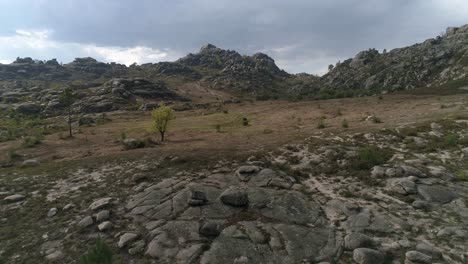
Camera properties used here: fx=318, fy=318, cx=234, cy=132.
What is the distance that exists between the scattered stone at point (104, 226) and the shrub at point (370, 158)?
16600 millimetres

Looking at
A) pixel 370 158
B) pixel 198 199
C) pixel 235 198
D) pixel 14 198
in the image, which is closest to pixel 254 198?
pixel 235 198

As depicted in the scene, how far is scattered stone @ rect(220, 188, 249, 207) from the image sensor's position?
18250 mm

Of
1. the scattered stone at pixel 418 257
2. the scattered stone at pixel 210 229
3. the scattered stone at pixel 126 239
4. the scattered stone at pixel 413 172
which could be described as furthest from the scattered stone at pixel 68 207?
the scattered stone at pixel 413 172

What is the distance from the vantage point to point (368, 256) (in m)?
13.3

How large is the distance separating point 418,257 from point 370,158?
11.0 meters

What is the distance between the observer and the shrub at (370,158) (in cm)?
2274

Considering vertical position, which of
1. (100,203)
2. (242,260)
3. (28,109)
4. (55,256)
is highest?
(28,109)

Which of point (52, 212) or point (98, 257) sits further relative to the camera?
point (52, 212)

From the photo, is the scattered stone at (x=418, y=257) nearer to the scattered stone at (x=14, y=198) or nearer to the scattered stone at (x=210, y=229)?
the scattered stone at (x=210, y=229)

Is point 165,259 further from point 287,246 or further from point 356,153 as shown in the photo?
point 356,153

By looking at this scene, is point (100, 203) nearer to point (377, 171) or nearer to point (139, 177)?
point (139, 177)

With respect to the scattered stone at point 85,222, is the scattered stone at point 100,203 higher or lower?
higher

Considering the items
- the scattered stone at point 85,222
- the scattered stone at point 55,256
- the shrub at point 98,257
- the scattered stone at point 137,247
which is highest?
the shrub at point 98,257

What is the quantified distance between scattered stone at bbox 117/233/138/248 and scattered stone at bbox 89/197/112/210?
13.3 feet
